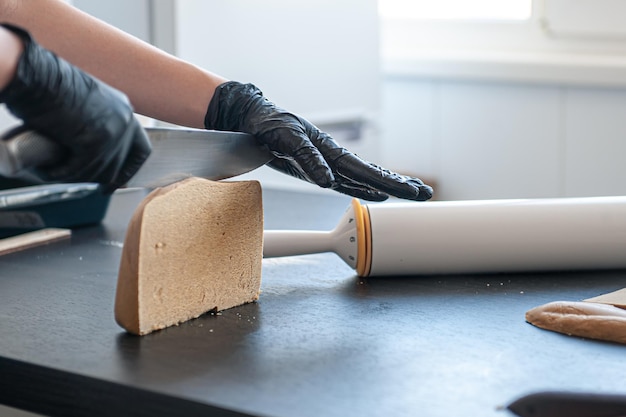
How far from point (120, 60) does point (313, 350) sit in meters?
0.49

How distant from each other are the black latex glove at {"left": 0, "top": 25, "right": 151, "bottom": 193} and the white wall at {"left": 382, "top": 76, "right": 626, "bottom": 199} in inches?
56.1

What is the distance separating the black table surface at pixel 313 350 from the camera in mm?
705

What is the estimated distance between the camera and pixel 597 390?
2.35 feet

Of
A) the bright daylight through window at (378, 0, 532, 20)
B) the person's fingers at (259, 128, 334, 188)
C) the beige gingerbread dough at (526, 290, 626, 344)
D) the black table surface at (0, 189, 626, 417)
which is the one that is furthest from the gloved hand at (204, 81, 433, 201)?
the bright daylight through window at (378, 0, 532, 20)

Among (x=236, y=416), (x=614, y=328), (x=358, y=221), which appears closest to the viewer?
(x=236, y=416)

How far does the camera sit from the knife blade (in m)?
0.70

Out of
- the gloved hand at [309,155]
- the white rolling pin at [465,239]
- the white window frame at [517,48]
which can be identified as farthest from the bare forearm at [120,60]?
the white window frame at [517,48]

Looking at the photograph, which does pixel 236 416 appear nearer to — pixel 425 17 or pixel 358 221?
pixel 358 221

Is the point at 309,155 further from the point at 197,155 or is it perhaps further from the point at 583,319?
the point at 583,319

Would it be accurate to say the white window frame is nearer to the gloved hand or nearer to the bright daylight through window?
the bright daylight through window

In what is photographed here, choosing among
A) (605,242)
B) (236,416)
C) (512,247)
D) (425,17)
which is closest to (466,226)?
(512,247)

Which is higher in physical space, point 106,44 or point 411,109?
point 106,44

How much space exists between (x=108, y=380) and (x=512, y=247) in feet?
1.70

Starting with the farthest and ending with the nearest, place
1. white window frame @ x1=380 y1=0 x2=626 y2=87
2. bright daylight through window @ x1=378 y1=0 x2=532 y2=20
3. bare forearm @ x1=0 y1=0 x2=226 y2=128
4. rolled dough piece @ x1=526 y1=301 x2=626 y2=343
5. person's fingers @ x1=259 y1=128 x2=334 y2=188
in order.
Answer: bright daylight through window @ x1=378 y1=0 x2=532 y2=20
white window frame @ x1=380 y1=0 x2=626 y2=87
bare forearm @ x1=0 y1=0 x2=226 y2=128
person's fingers @ x1=259 y1=128 x2=334 y2=188
rolled dough piece @ x1=526 y1=301 x2=626 y2=343
